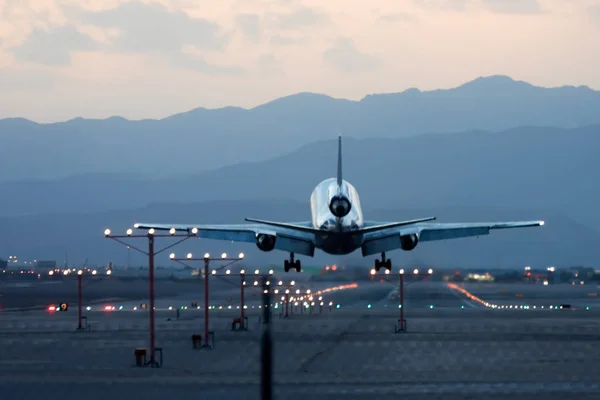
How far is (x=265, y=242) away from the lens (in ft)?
244

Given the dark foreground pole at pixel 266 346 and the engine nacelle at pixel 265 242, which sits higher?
the engine nacelle at pixel 265 242

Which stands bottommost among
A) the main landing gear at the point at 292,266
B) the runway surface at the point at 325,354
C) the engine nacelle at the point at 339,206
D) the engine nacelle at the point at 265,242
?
the runway surface at the point at 325,354

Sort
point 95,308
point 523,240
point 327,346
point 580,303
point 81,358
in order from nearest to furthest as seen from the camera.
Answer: point 81,358 < point 327,346 < point 95,308 < point 580,303 < point 523,240

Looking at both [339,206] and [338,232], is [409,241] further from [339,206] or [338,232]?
[339,206]

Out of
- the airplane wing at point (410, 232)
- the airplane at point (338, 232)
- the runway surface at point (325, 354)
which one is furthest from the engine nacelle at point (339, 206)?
the runway surface at point (325, 354)

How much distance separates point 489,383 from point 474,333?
107 ft

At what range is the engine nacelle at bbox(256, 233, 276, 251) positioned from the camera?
74.1 metres

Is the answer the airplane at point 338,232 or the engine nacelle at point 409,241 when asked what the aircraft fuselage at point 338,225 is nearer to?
the airplane at point 338,232

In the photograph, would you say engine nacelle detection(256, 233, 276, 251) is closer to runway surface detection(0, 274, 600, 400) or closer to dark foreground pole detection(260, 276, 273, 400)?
runway surface detection(0, 274, 600, 400)

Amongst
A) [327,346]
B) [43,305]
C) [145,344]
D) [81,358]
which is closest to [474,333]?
[327,346]

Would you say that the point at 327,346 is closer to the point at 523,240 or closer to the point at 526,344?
the point at 526,344

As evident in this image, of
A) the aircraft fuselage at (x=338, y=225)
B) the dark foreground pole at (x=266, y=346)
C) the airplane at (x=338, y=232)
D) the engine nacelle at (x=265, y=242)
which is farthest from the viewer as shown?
the engine nacelle at (x=265, y=242)

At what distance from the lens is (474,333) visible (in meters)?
81.8

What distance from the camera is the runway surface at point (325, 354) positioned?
47094 millimetres
